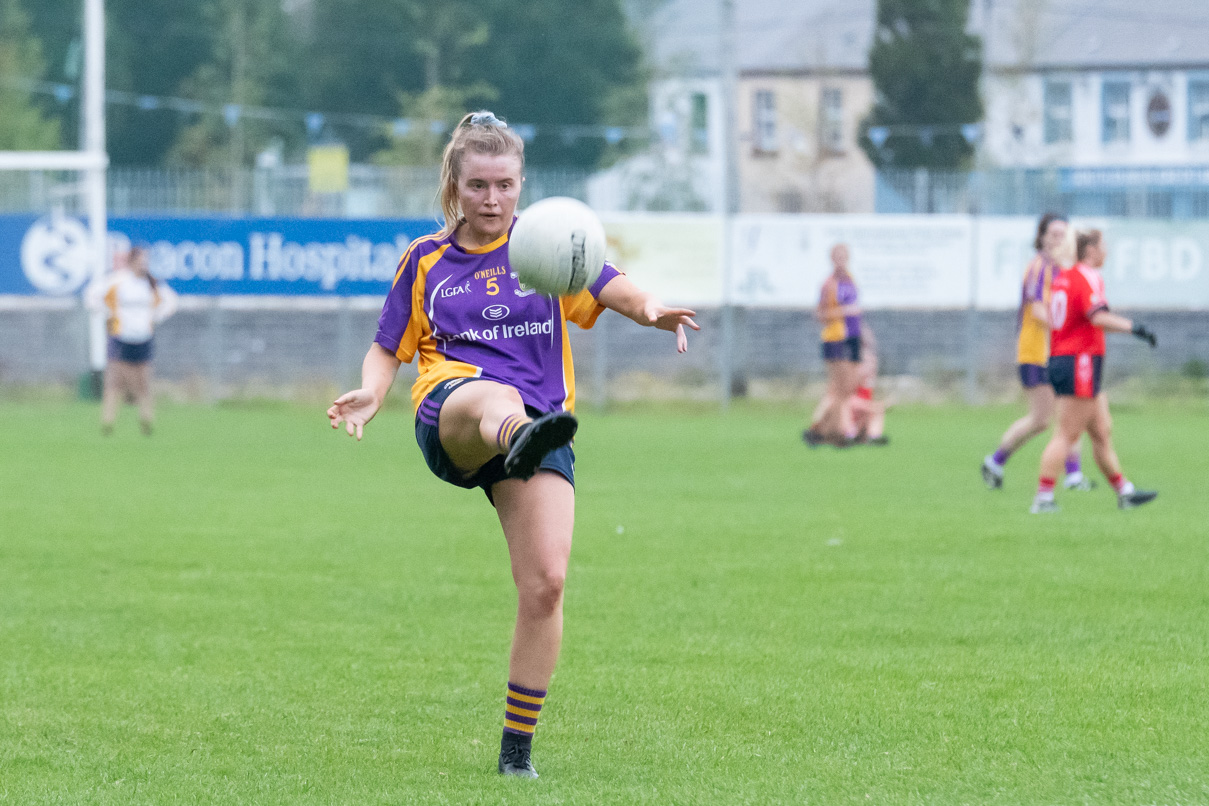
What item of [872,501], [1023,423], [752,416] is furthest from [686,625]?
[752,416]

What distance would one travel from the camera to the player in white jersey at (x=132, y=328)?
62.6 ft

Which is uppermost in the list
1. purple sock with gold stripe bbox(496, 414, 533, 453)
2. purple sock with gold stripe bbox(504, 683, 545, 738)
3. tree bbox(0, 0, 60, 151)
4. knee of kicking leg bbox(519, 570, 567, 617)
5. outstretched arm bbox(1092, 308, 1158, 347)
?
tree bbox(0, 0, 60, 151)

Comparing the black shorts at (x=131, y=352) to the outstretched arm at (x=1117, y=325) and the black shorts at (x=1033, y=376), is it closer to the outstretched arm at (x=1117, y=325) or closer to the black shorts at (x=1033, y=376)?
the black shorts at (x=1033, y=376)

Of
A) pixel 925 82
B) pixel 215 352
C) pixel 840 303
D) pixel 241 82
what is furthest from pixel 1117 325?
pixel 241 82

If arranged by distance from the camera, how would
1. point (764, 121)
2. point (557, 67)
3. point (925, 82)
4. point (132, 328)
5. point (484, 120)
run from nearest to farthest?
point (484, 120)
point (132, 328)
point (925, 82)
point (557, 67)
point (764, 121)

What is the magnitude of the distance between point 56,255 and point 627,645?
63.7ft

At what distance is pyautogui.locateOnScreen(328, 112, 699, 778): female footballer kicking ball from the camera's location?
15.8 ft

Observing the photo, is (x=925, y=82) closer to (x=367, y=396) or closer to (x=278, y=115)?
(x=278, y=115)

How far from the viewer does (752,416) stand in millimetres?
24172

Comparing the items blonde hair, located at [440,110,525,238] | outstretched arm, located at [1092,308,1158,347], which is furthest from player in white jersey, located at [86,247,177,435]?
blonde hair, located at [440,110,525,238]

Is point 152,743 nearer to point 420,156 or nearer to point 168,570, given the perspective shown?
point 168,570

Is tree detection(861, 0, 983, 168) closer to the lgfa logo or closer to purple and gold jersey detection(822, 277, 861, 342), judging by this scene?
the lgfa logo

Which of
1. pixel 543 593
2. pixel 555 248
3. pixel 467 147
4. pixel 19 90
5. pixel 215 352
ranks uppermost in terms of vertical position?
pixel 19 90

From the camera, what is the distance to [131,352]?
62.8 feet
